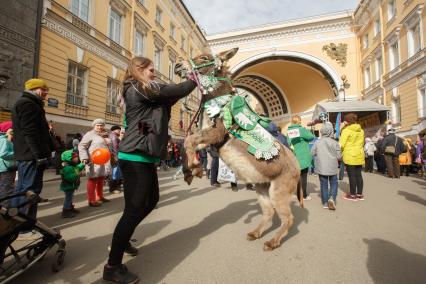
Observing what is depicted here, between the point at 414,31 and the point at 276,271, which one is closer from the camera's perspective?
the point at 276,271

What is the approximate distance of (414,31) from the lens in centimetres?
1675

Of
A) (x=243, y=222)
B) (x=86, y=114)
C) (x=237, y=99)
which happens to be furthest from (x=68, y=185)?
(x=86, y=114)

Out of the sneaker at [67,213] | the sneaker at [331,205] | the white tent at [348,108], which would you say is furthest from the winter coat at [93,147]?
the white tent at [348,108]

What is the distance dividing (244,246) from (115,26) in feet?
55.8

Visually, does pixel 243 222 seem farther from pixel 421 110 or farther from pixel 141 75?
pixel 421 110

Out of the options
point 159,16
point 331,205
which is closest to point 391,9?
point 159,16

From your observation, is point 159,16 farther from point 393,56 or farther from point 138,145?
point 138,145

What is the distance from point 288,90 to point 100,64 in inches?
1045

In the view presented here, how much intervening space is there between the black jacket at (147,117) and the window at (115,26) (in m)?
15.6

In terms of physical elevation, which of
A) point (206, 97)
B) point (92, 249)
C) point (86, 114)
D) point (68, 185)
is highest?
point (86, 114)

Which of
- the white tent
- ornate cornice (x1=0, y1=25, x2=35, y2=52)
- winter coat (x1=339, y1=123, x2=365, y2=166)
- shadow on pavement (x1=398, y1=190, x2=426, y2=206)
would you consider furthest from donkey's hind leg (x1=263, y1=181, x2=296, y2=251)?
the white tent

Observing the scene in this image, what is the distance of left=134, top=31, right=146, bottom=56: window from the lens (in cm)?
1817

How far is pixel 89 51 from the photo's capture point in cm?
1344

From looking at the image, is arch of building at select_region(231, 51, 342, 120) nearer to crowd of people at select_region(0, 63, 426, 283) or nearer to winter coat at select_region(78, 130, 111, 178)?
crowd of people at select_region(0, 63, 426, 283)
